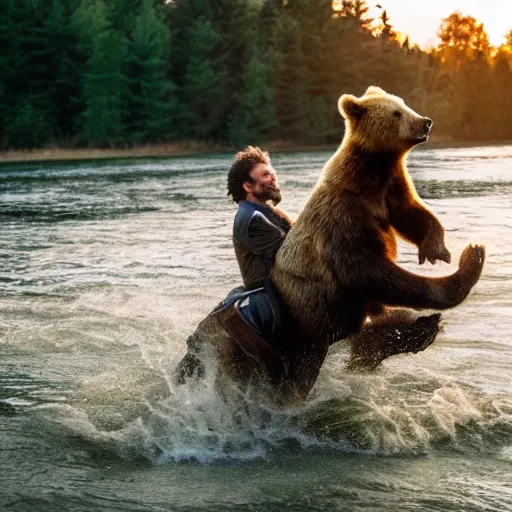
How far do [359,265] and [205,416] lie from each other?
4.89 feet

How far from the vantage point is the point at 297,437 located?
5.84 metres

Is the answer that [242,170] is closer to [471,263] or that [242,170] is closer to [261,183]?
[261,183]

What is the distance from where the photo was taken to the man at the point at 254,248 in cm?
572

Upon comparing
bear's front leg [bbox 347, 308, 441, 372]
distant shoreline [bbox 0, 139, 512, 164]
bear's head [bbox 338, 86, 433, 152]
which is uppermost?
bear's head [bbox 338, 86, 433, 152]

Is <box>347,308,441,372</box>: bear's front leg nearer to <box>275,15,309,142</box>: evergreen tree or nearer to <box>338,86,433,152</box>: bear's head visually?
<box>338,86,433,152</box>: bear's head

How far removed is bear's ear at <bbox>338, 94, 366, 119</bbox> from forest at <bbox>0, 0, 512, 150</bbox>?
2188 inches

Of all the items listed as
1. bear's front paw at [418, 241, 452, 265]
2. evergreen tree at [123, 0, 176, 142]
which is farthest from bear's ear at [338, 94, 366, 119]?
evergreen tree at [123, 0, 176, 142]

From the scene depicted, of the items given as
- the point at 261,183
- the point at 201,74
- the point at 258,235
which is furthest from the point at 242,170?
the point at 201,74

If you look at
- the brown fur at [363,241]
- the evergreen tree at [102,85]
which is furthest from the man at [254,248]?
the evergreen tree at [102,85]

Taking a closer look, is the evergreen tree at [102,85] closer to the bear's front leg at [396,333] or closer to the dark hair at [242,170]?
the dark hair at [242,170]

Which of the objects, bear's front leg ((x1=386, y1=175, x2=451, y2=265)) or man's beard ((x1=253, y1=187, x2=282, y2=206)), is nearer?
bear's front leg ((x1=386, y1=175, x2=451, y2=265))

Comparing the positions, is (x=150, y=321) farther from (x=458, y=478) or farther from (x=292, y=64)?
(x=292, y=64)

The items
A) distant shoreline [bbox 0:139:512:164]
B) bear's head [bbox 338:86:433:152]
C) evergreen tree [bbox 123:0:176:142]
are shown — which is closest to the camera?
bear's head [bbox 338:86:433:152]

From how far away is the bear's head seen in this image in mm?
5438
